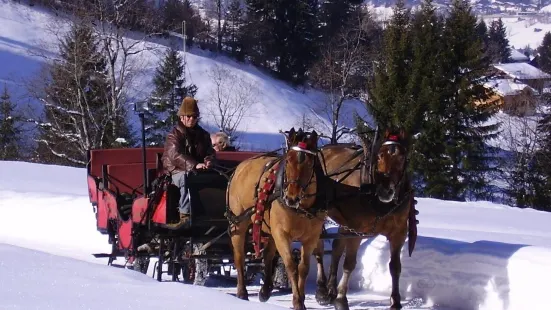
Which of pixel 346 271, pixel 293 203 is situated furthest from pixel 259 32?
pixel 293 203

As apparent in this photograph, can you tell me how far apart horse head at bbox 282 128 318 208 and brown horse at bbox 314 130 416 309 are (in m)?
0.54

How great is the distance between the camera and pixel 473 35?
30.2 metres

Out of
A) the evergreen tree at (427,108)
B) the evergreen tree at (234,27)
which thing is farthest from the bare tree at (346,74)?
the evergreen tree at (234,27)

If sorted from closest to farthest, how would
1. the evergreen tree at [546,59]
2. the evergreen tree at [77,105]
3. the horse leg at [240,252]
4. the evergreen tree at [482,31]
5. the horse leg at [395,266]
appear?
the horse leg at [395,266]
the horse leg at [240,252]
the evergreen tree at [77,105]
the evergreen tree at [482,31]
the evergreen tree at [546,59]

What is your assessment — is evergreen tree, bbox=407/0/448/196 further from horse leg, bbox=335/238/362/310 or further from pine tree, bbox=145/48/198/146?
horse leg, bbox=335/238/362/310

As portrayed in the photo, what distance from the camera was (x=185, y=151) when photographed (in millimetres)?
8891

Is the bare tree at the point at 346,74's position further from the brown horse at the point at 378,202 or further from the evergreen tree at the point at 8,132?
the brown horse at the point at 378,202

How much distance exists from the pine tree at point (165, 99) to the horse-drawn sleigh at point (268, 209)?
18.3 m

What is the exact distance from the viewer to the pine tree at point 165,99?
2889 cm

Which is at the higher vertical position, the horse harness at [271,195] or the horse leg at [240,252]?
the horse harness at [271,195]

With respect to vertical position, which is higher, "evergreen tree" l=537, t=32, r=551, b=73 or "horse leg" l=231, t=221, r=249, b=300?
"evergreen tree" l=537, t=32, r=551, b=73

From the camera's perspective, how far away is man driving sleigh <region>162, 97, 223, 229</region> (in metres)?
8.60

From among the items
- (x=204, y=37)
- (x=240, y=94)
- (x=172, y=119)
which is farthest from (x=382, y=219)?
(x=204, y=37)

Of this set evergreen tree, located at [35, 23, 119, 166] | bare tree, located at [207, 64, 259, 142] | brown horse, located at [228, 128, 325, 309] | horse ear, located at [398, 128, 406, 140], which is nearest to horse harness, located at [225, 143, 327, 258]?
brown horse, located at [228, 128, 325, 309]
